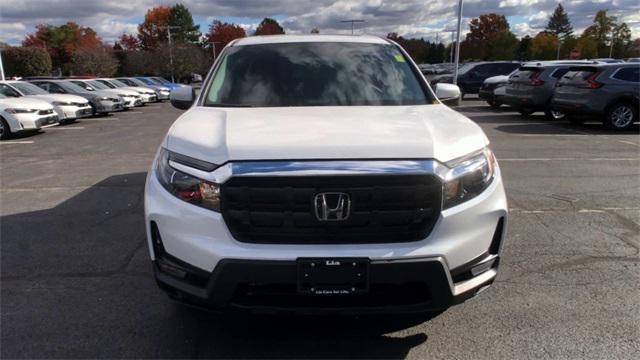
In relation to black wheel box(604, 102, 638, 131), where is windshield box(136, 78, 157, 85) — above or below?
below

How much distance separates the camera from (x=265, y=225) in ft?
8.53

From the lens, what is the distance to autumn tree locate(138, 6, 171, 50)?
4090 inches

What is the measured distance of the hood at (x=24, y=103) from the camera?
13180 mm

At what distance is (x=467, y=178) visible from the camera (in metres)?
2.78

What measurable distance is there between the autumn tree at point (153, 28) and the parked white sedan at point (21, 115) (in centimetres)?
9406

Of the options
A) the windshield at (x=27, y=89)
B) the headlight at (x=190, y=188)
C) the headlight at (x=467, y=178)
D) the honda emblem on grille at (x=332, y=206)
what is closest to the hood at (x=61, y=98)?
the windshield at (x=27, y=89)

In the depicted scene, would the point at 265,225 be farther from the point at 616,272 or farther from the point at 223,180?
the point at 616,272

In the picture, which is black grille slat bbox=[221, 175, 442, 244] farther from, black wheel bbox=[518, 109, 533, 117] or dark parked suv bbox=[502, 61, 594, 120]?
black wheel bbox=[518, 109, 533, 117]

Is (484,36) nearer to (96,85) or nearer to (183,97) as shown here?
(96,85)

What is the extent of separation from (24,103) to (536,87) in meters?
14.3

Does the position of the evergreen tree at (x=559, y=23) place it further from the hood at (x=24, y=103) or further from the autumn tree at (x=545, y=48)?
the hood at (x=24, y=103)

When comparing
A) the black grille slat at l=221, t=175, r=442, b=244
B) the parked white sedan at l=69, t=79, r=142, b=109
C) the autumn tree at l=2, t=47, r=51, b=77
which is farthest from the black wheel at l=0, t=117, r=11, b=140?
the autumn tree at l=2, t=47, r=51, b=77

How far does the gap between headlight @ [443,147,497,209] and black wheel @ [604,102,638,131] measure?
11.7 meters

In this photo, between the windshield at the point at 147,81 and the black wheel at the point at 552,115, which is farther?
the windshield at the point at 147,81
